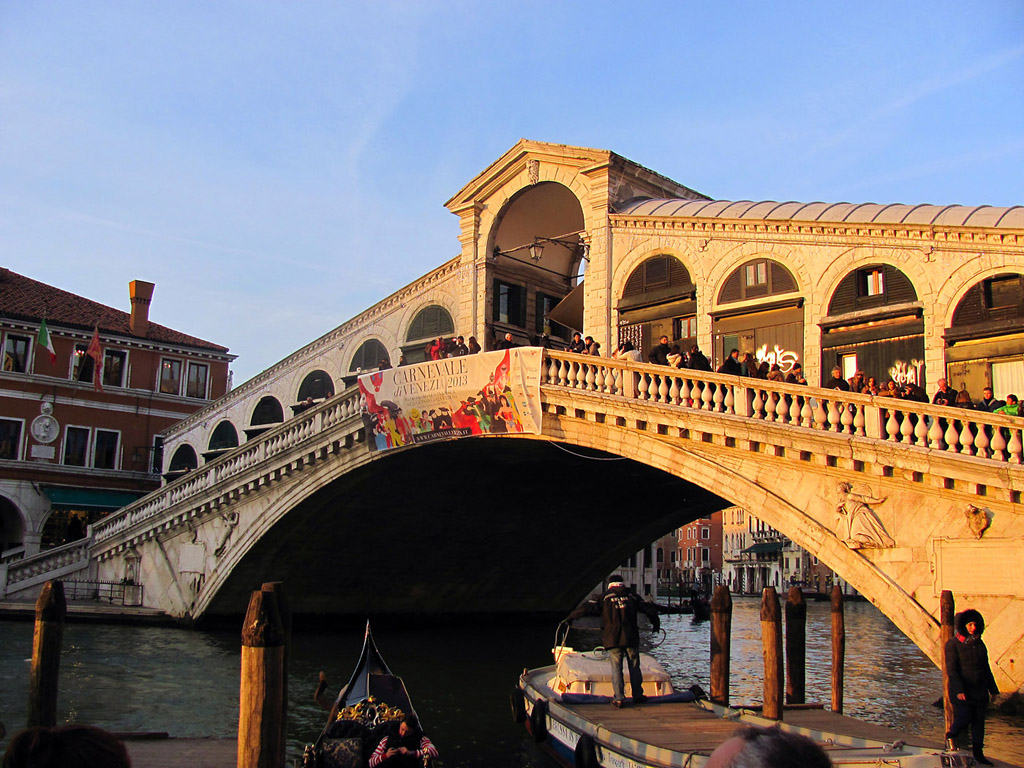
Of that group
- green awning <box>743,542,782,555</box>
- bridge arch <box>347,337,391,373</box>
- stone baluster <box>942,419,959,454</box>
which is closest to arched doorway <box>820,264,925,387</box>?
stone baluster <box>942,419,959,454</box>

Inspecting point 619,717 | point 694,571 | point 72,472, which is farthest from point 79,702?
point 694,571

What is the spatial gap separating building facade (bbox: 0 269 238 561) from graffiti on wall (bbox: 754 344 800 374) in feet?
70.0

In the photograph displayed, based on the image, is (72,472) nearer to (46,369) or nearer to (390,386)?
(46,369)

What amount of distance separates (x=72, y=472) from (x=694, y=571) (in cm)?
5938

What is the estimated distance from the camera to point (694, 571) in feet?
263

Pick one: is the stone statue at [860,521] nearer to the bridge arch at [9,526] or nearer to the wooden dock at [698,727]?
the wooden dock at [698,727]

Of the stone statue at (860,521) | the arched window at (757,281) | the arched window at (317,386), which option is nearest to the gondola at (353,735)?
the stone statue at (860,521)

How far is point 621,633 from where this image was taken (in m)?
10.3

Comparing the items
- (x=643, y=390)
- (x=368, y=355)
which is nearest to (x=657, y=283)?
(x=643, y=390)

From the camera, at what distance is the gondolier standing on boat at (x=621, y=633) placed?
10281 millimetres

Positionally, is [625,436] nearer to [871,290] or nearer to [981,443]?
[871,290]

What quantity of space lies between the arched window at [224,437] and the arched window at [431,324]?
8540 millimetres

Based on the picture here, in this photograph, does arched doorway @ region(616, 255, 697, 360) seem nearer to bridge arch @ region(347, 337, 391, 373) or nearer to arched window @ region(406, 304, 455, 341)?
arched window @ region(406, 304, 455, 341)

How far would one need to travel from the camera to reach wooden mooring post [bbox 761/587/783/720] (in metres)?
10.0
